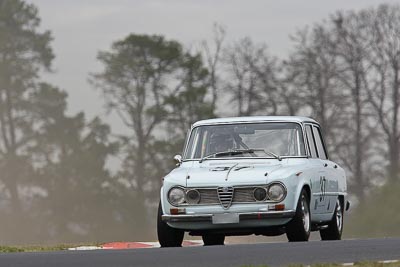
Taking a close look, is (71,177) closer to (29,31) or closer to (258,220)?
(29,31)

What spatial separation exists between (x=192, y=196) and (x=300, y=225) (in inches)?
59.0

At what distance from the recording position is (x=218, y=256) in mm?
12953

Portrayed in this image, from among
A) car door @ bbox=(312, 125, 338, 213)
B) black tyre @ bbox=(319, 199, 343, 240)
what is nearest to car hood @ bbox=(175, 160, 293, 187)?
car door @ bbox=(312, 125, 338, 213)

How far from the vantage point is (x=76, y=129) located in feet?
250

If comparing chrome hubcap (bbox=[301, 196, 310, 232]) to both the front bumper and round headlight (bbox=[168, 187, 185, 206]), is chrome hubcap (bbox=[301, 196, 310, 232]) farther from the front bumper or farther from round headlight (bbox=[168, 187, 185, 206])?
round headlight (bbox=[168, 187, 185, 206])

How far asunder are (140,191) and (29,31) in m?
13.6

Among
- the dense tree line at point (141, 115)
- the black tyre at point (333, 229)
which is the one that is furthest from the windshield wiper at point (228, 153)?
the dense tree line at point (141, 115)

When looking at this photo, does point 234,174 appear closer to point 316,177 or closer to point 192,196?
point 192,196

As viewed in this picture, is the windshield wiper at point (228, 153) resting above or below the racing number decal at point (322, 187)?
above

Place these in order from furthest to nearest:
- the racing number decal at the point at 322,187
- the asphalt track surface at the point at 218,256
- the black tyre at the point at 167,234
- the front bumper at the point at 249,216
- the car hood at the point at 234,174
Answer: the racing number decal at the point at 322,187
the black tyre at the point at 167,234
the car hood at the point at 234,174
the front bumper at the point at 249,216
the asphalt track surface at the point at 218,256

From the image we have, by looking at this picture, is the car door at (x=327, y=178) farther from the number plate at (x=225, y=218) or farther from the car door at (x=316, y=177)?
the number plate at (x=225, y=218)

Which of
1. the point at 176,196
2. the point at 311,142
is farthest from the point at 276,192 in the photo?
the point at 311,142

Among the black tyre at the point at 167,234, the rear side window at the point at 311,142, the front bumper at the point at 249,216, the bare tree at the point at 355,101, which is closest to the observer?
the front bumper at the point at 249,216

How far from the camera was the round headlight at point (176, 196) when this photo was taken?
55.1 ft
